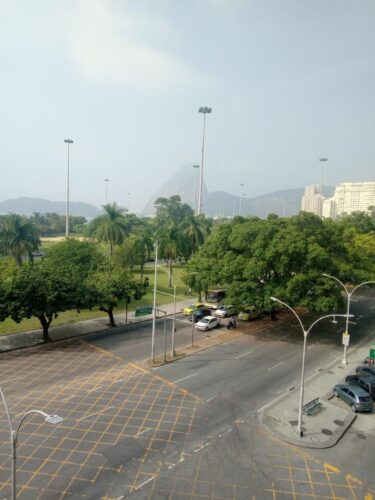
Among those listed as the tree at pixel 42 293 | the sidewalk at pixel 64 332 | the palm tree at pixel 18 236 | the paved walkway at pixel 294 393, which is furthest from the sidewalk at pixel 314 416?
the palm tree at pixel 18 236

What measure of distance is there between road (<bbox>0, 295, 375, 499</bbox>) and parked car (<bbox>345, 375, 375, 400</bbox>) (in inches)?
147

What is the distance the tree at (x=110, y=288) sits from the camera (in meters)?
36.1

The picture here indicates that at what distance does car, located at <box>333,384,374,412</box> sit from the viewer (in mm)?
22703

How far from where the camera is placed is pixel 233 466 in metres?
17.1

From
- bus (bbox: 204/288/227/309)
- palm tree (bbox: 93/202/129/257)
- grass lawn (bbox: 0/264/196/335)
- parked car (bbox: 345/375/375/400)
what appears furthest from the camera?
palm tree (bbox: 93/202/129/257)

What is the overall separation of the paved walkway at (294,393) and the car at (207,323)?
716 mm

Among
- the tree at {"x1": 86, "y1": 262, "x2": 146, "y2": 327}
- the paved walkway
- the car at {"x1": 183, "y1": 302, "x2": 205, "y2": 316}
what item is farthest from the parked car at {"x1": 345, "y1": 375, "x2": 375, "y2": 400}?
the tree at {"x1": 86, "y1": 262, "x2": 146, "y2": 327}

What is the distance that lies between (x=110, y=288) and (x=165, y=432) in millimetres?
19292

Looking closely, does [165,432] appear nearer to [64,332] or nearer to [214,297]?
[64,332]

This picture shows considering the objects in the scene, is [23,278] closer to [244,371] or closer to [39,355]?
[39,355]

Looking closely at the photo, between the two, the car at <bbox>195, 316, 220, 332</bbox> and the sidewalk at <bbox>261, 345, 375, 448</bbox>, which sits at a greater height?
the car at <bbox>195, 316, 220, 332</bbox>

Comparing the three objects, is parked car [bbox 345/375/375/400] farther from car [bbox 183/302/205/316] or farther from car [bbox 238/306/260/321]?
car [bbox 183/302/205/316]

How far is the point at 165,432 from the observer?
775 inches

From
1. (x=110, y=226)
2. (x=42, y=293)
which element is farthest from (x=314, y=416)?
(x=110, y=226)
